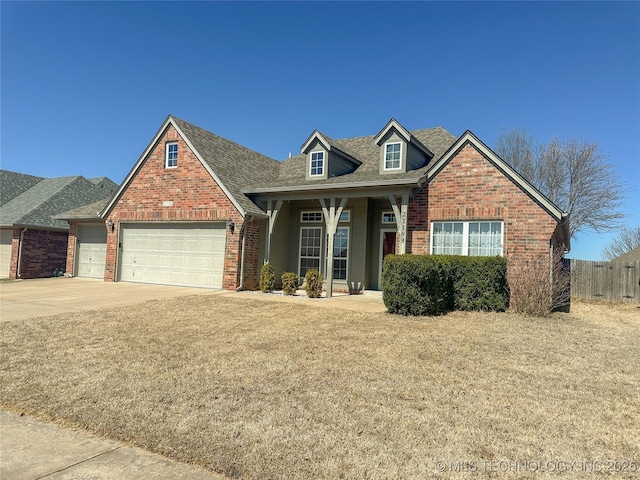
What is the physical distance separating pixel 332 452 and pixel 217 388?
1967mm

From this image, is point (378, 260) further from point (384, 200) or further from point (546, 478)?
point (546, 478)

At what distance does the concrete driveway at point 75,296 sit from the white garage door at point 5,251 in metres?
7.04

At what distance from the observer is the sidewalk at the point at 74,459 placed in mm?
3049

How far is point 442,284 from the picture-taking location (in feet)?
33.3

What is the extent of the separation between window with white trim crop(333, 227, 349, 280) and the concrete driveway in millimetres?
4746

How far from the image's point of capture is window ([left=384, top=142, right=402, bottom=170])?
1437 centimetres

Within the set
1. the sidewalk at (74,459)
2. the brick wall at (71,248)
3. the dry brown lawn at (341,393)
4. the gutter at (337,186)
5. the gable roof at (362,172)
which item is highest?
the gable roof at (362,172)

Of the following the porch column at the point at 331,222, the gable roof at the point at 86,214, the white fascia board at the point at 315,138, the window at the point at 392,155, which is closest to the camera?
the porch column at the point at 331,222

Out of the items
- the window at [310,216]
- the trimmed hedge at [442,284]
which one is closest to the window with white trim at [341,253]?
the window at [310,216]

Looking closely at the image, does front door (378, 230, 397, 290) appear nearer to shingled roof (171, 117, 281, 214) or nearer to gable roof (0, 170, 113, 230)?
shingled roof (171, 117, 281, 214)

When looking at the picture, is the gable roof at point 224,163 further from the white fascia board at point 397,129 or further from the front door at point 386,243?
the white fascia board at point 397,129

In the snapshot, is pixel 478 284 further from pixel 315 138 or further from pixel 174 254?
pixel 174 254

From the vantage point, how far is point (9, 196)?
2359 cm

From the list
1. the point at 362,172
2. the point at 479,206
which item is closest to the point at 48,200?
the point at 362,172
